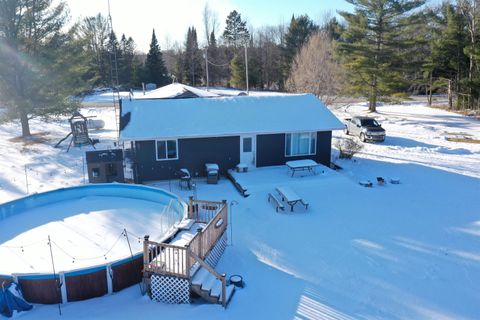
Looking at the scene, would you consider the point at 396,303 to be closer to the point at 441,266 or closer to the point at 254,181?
the point at 441,266

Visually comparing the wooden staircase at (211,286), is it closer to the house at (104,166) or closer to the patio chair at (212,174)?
the patio chair at (212,174)

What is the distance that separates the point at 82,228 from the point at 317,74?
24740mm

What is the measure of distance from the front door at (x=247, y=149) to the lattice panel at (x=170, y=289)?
29.5ft

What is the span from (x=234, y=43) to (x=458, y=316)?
61.1 metres

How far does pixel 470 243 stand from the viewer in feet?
33.3

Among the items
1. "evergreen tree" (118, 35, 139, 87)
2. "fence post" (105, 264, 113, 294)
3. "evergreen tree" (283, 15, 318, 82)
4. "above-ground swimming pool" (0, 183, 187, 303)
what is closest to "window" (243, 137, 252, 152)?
"above-ground swimming pool" (0, 183, 187, 303)

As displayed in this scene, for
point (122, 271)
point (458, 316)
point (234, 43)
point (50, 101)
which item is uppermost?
point (234, 43)

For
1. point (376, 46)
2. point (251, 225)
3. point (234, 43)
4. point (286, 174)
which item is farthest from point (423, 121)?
point (234, 43)

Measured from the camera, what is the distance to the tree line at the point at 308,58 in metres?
23.0

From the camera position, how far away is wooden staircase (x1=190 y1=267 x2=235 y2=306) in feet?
24.7

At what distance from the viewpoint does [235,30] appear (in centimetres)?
6362

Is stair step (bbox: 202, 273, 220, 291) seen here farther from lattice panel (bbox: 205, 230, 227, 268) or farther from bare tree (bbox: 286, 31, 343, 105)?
bare tree (bbox: 286, 31, 343, 105)

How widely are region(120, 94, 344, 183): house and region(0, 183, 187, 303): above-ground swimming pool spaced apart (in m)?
2.21

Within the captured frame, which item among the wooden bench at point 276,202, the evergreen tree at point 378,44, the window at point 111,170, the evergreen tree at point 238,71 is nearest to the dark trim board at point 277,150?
the wooden bench at point 276,202
